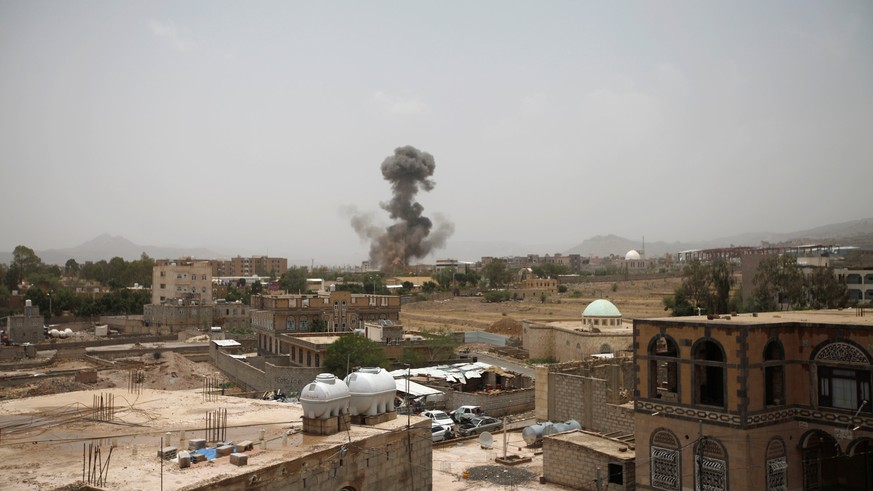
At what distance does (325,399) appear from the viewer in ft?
57.1

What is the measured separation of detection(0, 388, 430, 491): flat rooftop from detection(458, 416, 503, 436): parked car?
938 centimetres

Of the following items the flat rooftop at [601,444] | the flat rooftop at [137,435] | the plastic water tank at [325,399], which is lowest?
the flat rooftop at [601,444]

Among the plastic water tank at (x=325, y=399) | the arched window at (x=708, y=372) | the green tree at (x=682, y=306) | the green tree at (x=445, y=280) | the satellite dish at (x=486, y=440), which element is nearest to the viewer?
the plastic water tank at (x=325, y=399)

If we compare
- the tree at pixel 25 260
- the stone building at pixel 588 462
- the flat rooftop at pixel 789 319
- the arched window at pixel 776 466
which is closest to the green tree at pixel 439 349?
the stone building at pixel 588 462

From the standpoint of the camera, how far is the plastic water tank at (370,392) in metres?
18.5

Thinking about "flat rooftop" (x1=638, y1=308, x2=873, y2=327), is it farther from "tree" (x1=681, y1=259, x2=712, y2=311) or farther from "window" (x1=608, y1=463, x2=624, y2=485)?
"tree" (x1=681, y1=259, x2=712, y2=311)

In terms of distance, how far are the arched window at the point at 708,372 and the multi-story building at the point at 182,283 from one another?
70.8 m

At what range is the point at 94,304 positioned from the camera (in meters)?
82.8

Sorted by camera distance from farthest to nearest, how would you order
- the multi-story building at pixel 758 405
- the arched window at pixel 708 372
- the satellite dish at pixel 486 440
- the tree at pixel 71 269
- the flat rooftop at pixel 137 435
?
the tree at pixel 71 269, the satellite dish at pixel 486 440, the arched window at pixel 708 372, the multi-story building at pixel 758 405, the flat rooftop at pixel 137 435

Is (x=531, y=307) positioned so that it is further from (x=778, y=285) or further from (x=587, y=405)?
(x=587, y=405)

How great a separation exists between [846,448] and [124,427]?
18592mm

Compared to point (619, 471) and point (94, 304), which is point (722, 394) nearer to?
point (619, 471)

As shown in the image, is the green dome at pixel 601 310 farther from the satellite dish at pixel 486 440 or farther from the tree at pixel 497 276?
the tree at pixel 497 276

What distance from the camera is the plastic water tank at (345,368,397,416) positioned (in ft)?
60.7
